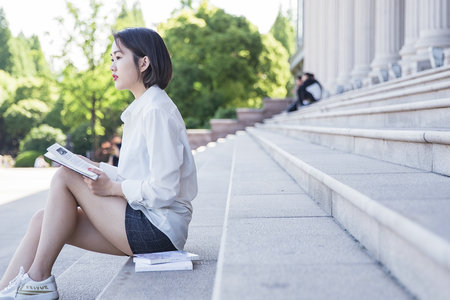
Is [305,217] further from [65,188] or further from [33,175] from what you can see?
[33,175]

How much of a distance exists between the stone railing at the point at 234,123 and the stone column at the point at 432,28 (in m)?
16.6

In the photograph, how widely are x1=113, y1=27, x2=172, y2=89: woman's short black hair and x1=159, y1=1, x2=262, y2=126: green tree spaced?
3443 centimetres

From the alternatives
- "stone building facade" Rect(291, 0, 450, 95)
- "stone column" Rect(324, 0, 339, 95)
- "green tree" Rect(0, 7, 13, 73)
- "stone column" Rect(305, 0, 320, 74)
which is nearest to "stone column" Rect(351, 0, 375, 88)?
"stone building facade" Rect(291, 0, 450, 95)

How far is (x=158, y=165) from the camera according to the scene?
3029mm

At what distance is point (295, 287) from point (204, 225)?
271cm

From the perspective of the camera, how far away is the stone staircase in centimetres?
191

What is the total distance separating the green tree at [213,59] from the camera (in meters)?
38.1

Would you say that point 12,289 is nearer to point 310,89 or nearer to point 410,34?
point 410,34

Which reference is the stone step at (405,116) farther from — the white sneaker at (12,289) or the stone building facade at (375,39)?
the white sneaker at (12,289)

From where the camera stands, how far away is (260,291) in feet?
6.25

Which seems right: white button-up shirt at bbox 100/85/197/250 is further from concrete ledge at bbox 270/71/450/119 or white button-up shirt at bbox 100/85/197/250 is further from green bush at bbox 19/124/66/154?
green bush at bbox 19/124/66/154

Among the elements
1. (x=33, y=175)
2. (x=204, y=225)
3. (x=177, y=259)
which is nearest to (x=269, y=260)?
(x=177, y=259)

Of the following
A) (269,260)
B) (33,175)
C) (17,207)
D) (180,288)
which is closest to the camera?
(269,260)

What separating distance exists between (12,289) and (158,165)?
39.6 inches
